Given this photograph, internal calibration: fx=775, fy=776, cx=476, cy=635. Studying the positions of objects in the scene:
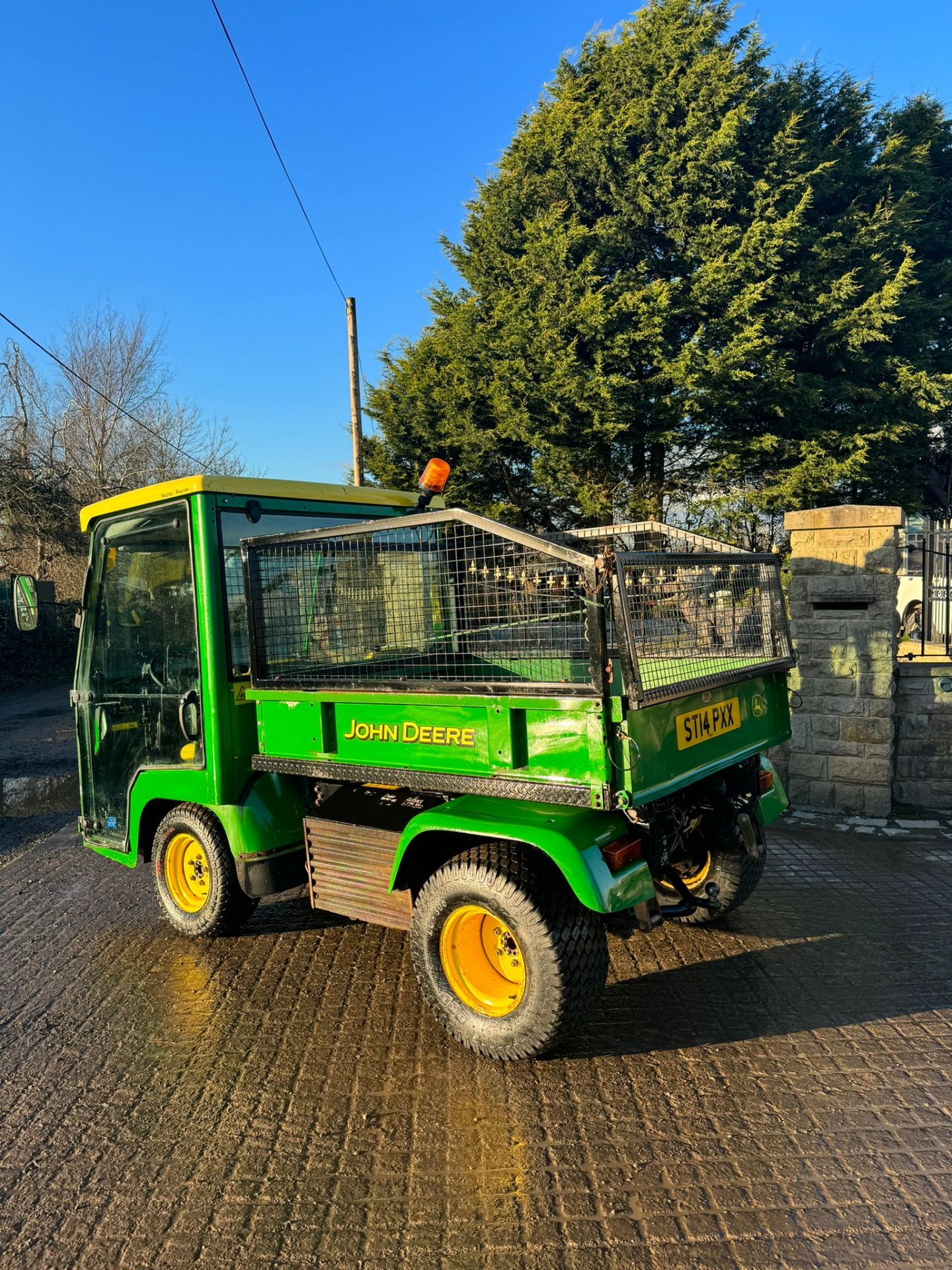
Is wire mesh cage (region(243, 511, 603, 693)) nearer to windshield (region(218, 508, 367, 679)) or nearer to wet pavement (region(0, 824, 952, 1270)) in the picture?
windshield (region(218, 508, 367, 679))

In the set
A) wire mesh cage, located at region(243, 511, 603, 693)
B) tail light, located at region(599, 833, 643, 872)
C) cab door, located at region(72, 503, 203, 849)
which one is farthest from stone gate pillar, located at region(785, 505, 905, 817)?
cab door, located at region(72, 503, 203, 849)

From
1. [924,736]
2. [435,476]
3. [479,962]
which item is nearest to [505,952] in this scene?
[479,962]

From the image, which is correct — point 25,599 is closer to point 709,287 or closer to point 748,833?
point 748,833

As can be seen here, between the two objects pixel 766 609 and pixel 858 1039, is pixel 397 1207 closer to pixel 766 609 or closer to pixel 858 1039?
pixel 858 1039

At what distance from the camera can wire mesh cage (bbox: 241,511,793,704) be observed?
9.16 feet

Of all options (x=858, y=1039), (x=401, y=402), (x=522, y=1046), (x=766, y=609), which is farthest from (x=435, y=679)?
(x=401, y=402)

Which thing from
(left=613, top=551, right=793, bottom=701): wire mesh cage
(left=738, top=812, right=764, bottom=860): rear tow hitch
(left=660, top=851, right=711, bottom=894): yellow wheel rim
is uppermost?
(left=613, top=551, right=793, bottom=701): wire mesh cage

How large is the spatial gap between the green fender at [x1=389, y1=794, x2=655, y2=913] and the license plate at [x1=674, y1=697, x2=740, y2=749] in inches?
16.2

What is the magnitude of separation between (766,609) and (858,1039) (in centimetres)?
198

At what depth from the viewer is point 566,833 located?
2.78 meters

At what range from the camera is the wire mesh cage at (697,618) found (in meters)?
2.79

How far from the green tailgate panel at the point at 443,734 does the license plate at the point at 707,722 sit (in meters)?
0.51

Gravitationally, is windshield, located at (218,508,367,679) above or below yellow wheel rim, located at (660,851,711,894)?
above

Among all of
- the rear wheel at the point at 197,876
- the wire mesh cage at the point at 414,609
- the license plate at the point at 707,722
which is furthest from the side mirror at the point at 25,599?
the license plate at the point at 707,722
